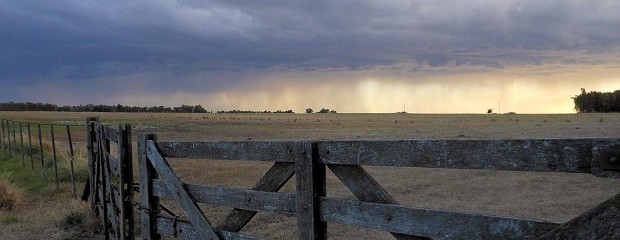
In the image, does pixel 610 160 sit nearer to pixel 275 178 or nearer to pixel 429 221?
pixel 429 221

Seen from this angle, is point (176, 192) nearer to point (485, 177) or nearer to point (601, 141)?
point (601, 141)

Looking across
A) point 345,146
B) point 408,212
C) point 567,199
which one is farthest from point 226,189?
point 567,199

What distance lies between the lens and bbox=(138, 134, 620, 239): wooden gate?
8.53 feet

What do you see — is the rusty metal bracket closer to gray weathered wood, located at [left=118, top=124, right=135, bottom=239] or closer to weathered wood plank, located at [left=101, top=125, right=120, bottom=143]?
gray weathered wood, located at [left=118, top=124, right=135, bottom=239]

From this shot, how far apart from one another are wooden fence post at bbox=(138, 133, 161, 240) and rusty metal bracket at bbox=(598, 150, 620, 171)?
4.87 m

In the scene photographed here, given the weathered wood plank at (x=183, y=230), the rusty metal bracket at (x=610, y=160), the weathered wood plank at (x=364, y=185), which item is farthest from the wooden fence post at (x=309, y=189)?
the rusty metal bracket at (x=610, y=160)

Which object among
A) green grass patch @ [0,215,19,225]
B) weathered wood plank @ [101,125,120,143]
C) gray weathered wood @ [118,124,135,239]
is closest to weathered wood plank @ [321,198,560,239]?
gray weathered wood @ [118,124,135,239]

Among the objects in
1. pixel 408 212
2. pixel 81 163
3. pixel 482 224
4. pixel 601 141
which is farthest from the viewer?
pixel 81 163

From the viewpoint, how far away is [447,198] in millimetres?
13336

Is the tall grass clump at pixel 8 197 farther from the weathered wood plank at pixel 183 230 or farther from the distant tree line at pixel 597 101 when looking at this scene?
the distant tree line at pixel 597 101

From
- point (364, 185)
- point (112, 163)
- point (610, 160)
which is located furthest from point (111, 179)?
point (610, 160)

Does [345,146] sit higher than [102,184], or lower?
higher

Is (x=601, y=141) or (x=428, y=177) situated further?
(x=428, y=177)

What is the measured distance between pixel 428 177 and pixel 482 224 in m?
14.2
